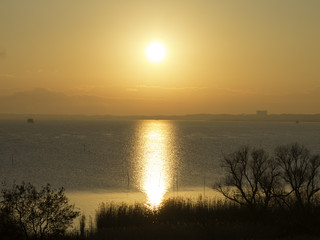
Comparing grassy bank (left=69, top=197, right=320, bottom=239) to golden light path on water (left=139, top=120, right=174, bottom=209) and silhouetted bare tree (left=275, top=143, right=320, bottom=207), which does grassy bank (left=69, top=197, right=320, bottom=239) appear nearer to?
silhouetted bare tree (left=275, top=143, right=320, bottom=207)

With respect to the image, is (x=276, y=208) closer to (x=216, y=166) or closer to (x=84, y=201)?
(x=84, y=201)

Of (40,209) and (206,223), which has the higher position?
(40,209)

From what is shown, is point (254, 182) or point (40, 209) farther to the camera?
point (254, 182)

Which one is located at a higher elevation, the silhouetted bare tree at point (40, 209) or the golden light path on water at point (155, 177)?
the silhouetted bare tree at point (40, 209)

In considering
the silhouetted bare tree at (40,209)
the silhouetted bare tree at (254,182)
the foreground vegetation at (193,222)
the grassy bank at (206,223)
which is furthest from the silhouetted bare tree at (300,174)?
the silhouetted bare tree at (40,209)

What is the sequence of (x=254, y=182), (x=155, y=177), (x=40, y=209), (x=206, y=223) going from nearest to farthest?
(x=40, y=209) → (x=206, y=223) → (x=254, y=182) → (x=155, y=177)

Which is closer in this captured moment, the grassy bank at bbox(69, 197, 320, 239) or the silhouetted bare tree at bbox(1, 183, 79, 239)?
the silhouetted bare tree at bbox(1, 183, 79, 239)

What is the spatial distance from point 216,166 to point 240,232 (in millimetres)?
77001

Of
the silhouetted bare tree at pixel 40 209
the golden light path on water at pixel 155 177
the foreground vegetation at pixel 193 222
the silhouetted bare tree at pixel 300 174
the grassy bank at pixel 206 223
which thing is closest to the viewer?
the silhouetted bare tree at pixel 40 209

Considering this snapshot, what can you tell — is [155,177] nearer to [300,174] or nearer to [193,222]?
[193,222]

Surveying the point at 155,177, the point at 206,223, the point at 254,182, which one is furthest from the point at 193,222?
the point at 155,177

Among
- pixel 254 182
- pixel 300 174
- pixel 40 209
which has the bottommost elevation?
pixel 254 182

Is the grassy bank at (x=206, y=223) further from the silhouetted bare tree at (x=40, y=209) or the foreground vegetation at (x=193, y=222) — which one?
the silhouetted bare tree at (x=40, y=209)

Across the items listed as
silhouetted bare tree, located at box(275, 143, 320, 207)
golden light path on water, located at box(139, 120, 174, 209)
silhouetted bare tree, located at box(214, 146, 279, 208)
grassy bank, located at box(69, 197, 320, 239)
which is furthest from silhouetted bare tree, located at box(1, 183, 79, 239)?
golden light path on water, located at box(139, 120, 174, 209)
